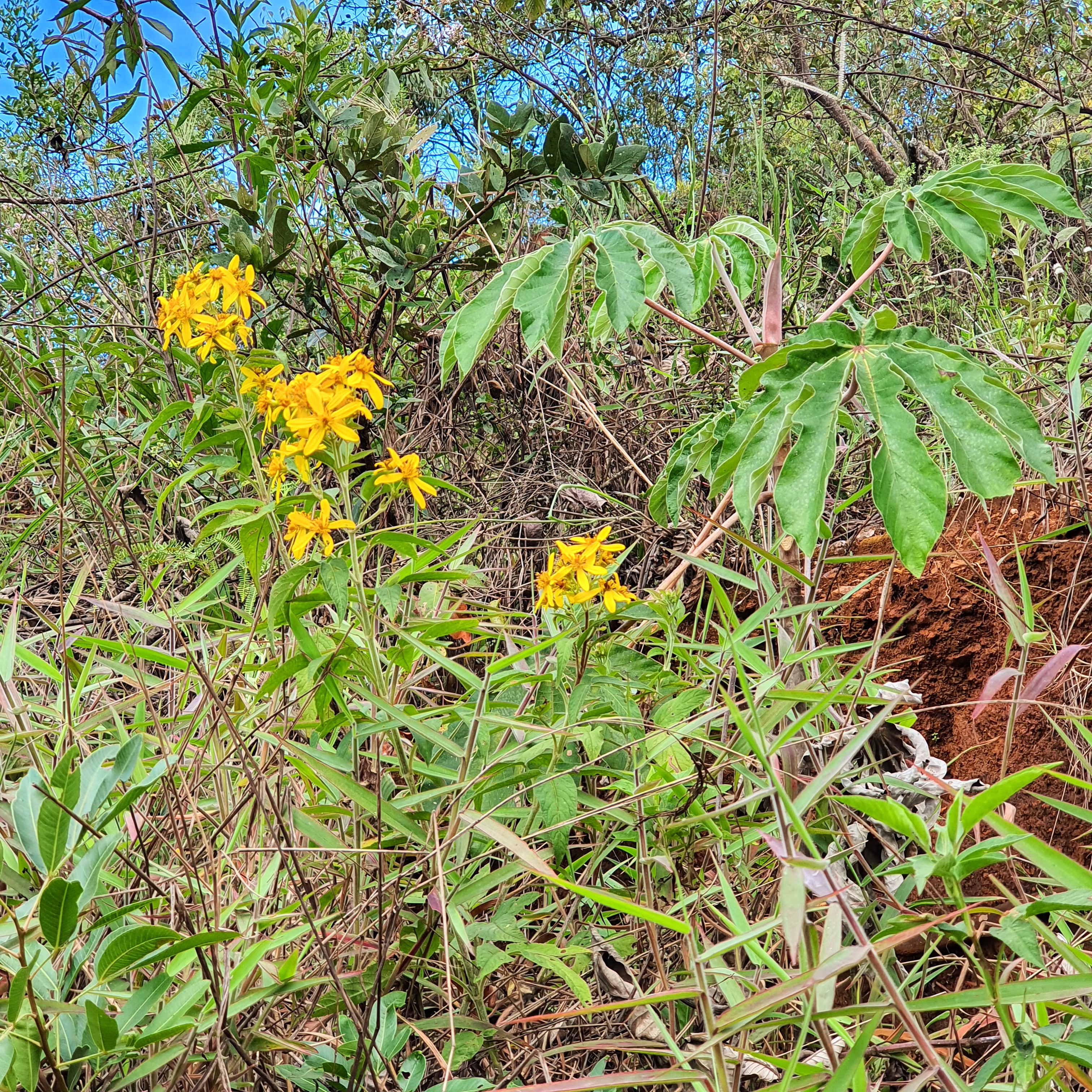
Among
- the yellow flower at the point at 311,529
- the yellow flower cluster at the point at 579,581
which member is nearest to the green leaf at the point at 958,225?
the yellow flower cluster at the point at 579,581

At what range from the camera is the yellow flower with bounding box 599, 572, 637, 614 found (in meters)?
1.19

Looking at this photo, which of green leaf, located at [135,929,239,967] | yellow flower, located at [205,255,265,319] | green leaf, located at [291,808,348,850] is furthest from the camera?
yellow flower, located at [205,255,265,319]

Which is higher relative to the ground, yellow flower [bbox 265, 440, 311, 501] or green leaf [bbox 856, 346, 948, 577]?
yellow flower [bbox 265, 440, 311, 501]

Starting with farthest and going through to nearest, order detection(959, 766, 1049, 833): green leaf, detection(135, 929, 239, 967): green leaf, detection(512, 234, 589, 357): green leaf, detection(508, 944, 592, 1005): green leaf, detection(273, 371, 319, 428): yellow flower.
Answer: detection(512, 234, 589, 357): green leaf, detection(273, 371, 319, 428): yellow flower, detection(508, 944, 592, 1005): green leaf, detection(135, 929, 239, 967): green leaf, detection(959, 766, 1049, 833): green leaf

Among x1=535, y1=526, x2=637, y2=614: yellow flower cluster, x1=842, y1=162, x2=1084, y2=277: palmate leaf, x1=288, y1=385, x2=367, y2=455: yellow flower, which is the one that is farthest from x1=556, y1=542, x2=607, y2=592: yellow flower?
x1=842, y1=162, x2=1084, y2=277: palmate leaf

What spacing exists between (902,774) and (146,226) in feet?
8.70

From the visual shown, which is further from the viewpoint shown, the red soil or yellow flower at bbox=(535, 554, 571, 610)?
the red soil

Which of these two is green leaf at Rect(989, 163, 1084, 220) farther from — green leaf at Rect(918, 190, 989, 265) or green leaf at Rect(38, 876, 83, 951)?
green leaf at Rect(38, 876, 83, 951)

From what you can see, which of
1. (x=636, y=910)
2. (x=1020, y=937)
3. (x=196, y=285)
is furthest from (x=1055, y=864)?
(x=196, y=285)

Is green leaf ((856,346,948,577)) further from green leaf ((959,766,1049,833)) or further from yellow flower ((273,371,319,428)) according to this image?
yellow flower ((273,371,319,428))

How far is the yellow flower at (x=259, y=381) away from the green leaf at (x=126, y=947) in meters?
0.74

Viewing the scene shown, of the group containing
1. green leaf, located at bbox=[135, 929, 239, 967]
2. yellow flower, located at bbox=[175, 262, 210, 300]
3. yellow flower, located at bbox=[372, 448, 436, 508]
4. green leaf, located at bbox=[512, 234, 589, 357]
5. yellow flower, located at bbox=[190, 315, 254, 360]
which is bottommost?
green leaf, located at bbox=[135, 929, 239, 967]

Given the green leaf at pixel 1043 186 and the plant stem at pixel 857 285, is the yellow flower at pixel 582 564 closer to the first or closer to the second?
the plant stem at pixel 857 285

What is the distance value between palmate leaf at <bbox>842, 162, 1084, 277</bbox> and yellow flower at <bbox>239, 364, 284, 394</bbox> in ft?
2.97
